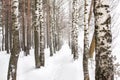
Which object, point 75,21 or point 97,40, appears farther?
point 75,21

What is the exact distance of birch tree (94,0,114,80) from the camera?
639cm

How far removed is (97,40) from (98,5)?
0.87 meters

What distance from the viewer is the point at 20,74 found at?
55.3 feet

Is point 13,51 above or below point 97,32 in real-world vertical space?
below

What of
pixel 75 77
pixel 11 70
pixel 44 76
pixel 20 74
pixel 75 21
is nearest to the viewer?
pixel 11 70

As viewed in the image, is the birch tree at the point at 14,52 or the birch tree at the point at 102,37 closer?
the birch tree at the point at 102,37

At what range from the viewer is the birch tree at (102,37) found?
21.0ft

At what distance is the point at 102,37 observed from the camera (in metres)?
6.49

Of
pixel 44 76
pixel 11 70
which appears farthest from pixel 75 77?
pixel 11 70

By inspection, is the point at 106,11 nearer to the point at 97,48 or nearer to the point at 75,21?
the point at 97,48

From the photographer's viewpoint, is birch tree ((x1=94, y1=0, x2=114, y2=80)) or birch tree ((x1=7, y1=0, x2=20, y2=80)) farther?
birch tree ((x1=7, y1=0, x2=20, y2=80))

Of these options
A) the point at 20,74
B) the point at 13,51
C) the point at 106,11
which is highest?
the point at 106,11

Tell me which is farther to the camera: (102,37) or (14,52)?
(14,52)

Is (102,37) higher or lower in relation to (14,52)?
higher
